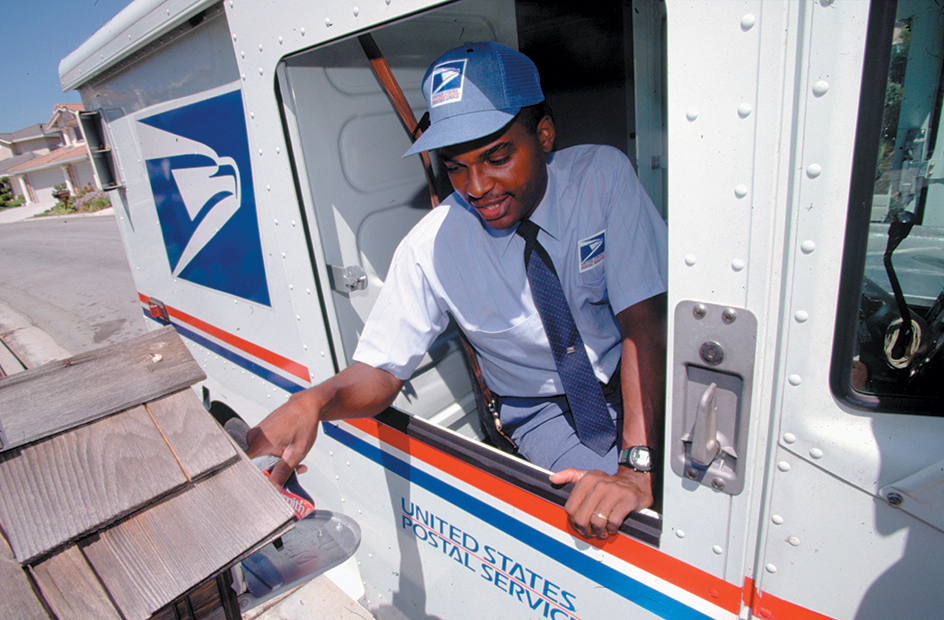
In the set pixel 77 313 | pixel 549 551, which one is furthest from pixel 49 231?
pixel 549 551

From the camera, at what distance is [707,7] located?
0.75 meters

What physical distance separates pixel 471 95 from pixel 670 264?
0.76 metres

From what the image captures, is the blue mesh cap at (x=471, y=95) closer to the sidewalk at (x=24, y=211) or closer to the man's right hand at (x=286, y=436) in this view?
the man's right hand at (x=286, y=436)

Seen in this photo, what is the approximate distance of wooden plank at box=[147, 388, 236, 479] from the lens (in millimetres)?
832

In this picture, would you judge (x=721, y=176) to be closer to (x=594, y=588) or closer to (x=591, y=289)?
(x=591, y=289)

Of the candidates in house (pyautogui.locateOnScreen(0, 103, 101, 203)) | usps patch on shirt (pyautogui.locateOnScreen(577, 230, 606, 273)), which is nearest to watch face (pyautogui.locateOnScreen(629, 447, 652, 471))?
usps patch on shirt (pyautogui.locateOnScreen(577, 230, 606, 273))

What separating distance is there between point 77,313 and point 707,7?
10.5 metres

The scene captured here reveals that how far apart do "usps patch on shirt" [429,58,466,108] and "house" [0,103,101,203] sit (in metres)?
37.9

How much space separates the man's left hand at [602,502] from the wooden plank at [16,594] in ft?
3.08

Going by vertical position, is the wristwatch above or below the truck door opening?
below

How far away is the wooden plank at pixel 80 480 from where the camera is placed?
28.3 inches

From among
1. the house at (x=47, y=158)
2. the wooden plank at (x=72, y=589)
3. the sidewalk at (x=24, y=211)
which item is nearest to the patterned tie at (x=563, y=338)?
the wooden plank at (x=72, y=589)

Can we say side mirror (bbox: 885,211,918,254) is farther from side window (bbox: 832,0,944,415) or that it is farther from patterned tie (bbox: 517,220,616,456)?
patterned tie (bbox: 517,220,616,456)

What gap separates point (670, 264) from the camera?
0.89 m
